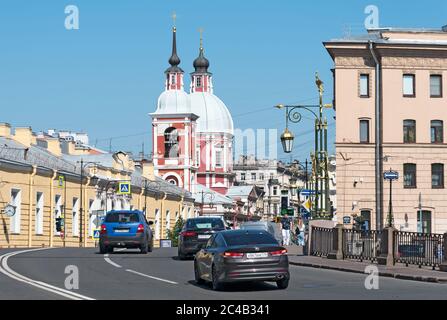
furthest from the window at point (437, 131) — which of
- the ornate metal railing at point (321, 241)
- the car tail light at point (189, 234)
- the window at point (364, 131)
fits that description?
the car tail light at point (189, 234)

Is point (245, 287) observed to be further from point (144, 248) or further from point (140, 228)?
point (144, 248)

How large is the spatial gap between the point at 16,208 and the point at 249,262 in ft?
123

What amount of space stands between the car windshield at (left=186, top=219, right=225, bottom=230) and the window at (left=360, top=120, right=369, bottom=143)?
34.2 meters

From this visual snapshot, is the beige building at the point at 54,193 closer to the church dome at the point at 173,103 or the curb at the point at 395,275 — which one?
the curb at the point at 395,275

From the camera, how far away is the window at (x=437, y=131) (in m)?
66.0

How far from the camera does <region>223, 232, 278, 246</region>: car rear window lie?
67.8 ft

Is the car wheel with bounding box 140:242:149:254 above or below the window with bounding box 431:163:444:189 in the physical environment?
below

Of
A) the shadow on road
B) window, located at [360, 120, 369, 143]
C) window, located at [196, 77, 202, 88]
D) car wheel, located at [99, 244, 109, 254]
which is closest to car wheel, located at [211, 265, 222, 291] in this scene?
the shadow on road

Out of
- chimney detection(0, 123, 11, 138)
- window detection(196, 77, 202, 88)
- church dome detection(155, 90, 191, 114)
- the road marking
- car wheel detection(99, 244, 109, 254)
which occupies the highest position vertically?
window detection(196, 77, 202, 88)

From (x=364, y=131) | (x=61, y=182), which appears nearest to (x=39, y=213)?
(x=61, y=182)

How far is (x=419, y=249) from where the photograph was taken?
93.8ft

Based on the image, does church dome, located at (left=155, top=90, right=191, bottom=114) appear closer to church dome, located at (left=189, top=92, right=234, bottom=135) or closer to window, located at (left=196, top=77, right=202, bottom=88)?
church dome, located at (left=189, top=92, right=234, bottom=135)

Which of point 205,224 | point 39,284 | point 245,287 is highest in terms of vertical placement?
point 205,224
